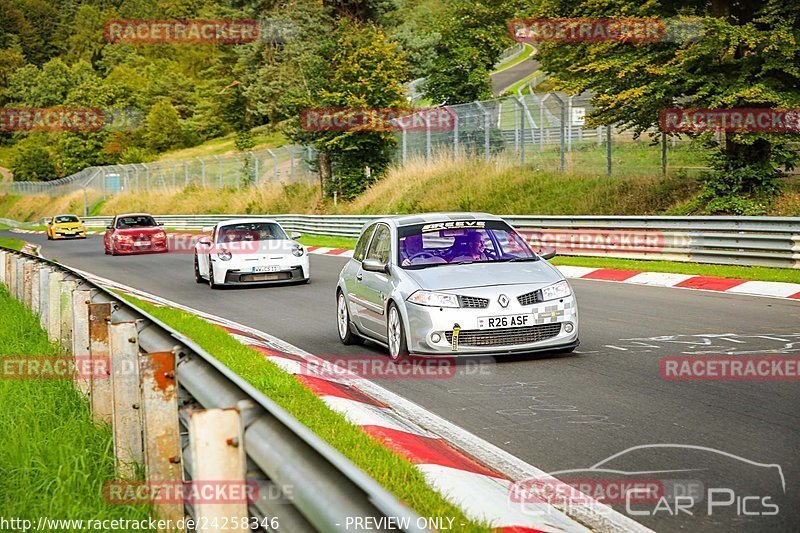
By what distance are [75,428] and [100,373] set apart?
0.43m

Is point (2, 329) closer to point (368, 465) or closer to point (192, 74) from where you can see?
point (368, 465)

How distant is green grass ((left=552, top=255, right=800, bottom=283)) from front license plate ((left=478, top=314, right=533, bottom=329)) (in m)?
8.28

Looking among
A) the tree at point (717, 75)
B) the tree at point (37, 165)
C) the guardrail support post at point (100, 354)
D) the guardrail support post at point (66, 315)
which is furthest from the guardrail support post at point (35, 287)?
the tree at point (37, 165)

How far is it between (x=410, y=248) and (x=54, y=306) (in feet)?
11.9

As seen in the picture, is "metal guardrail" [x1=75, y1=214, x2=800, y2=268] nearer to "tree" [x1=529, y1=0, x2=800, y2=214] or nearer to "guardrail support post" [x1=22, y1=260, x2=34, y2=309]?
"tree" [x1=529, y1=0, x2=800, y2=214]

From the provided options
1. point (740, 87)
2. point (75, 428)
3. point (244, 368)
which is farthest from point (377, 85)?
point (75, 428)

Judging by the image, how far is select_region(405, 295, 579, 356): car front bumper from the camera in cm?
978

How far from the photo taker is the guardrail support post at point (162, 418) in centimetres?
433

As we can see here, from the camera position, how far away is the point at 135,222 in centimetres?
3622

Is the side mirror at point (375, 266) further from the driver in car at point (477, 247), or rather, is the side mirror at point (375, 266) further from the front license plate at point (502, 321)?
the front license plate at point (502, 321)

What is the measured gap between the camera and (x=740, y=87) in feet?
68.9

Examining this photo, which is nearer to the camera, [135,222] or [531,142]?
[531,142]
